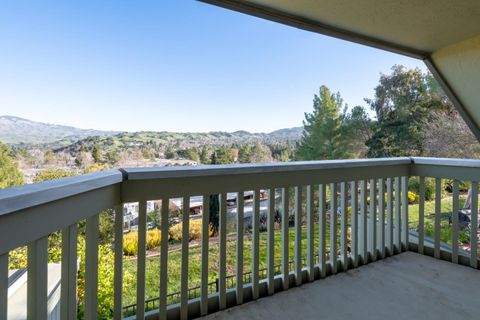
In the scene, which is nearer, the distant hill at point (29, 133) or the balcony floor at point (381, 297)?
the balcony floor at point (381, 297)

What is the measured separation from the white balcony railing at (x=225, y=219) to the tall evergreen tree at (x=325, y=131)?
1.38m

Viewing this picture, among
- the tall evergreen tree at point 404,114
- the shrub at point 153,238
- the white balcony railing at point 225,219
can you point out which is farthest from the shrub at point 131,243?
the tall evergreen tree at point 404,114

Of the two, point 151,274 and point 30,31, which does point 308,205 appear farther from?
point 30,31

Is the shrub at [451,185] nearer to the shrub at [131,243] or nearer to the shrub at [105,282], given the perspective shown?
the shrub at [131,243]

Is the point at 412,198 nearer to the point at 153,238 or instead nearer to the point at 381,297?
the point at 381,297

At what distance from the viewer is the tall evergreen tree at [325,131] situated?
13.3 feet

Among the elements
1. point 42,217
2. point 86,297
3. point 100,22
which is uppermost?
point 100,22

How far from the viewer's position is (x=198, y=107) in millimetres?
6168

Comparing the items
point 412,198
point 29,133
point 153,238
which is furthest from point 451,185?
point 29,133

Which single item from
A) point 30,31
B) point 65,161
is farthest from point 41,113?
point 65,161

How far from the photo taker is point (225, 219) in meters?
1.63

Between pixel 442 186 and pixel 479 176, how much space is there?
1.04 ft

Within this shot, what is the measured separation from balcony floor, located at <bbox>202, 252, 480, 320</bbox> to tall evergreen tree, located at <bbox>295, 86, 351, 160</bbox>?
179 centimetres

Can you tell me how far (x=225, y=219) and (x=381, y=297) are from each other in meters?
1.14
